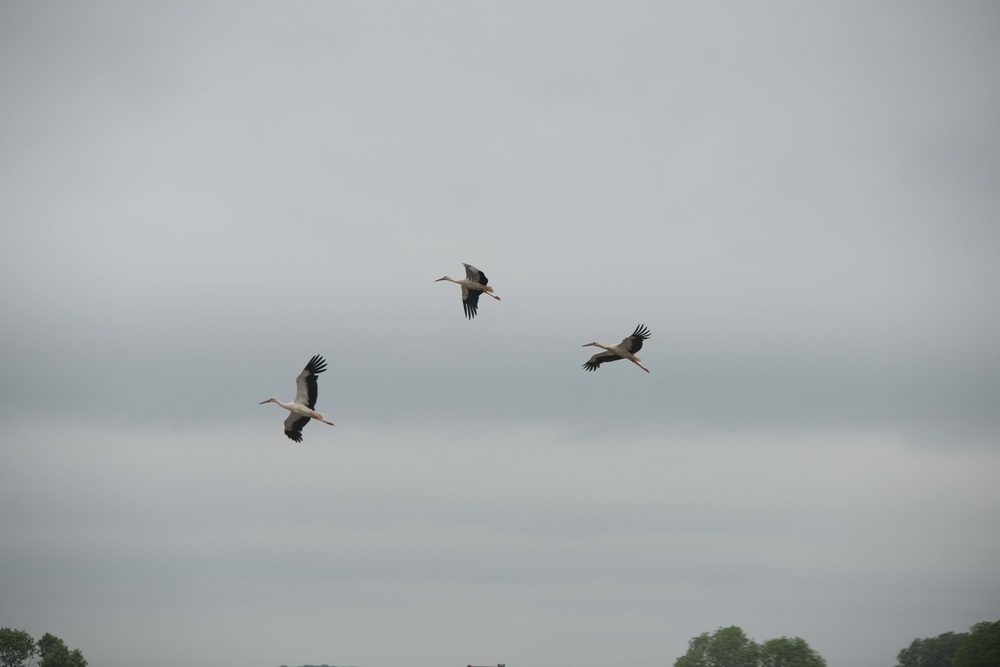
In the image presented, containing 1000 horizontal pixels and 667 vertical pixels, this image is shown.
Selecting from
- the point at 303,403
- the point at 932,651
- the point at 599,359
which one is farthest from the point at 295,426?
the point at 932,651

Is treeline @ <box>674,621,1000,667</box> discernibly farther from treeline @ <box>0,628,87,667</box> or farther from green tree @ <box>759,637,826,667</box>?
treeline @ <box>0,628,87,667</box>

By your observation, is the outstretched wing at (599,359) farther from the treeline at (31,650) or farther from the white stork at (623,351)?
the treeline at (31,650)

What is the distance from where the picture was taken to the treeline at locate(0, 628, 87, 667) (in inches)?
5133

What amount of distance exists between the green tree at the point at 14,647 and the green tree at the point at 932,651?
89.7m

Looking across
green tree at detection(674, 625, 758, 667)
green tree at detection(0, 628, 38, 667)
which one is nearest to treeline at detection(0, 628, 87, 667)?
green tree at detection(0, 628, 38, 667)

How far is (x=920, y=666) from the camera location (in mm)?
137500

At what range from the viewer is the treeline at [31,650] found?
428ft

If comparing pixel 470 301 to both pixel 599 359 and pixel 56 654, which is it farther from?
pixel 56 654

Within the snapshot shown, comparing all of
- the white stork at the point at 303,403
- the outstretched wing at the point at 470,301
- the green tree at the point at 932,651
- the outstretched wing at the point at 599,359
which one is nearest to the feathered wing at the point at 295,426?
the white stork at the point at 303,403

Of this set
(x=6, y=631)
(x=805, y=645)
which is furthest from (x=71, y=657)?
(x=805, y=645)

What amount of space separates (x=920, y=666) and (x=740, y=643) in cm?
2821

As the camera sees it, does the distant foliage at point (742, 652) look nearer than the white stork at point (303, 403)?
No

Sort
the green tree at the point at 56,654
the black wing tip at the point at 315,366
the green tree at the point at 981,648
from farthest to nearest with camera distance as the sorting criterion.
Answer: the green tree at the point at 56,654, the green tree at the point at 981,648, the black wing tip at the point at 315,366

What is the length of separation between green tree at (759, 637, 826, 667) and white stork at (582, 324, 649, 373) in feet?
184
